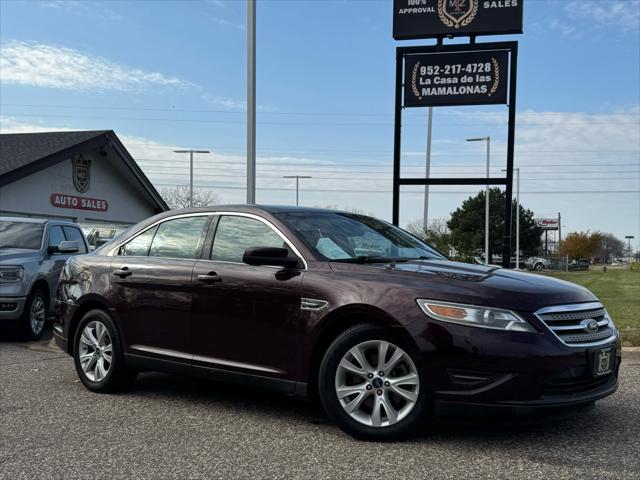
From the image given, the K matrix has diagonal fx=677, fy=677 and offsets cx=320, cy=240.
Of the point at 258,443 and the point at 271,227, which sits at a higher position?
the point at 271,227

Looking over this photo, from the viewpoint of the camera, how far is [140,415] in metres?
5.13

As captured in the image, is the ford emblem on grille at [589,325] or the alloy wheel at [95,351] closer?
the ford emblem on grille at [589,325]

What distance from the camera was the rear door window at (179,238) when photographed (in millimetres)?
5575

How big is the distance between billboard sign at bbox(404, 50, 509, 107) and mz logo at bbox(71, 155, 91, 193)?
13658 millimetres

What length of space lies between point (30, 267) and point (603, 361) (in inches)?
298

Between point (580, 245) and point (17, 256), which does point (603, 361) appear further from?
point (580, 245)

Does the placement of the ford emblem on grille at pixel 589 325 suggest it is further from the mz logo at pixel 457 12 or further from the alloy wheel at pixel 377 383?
the mz logo at pixel 457 12

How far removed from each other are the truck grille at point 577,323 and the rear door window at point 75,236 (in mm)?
8339

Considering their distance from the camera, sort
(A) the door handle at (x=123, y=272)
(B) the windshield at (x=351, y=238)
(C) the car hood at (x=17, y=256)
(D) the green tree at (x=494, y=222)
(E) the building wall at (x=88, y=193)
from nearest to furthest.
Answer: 1. (B) the windshield at (x=351, y=238)
2. (A) the door handle at (x=123, y=272)
3. (C) the car hood at (x=17, y=256)
4. (E) the building wall at (x=88, y=193)
5. (D) the green tree at (x=494, y=222)

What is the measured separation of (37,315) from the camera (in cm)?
941

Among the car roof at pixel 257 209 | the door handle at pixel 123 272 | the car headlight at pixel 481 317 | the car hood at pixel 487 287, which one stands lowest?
the car headlight at pixel 481 317

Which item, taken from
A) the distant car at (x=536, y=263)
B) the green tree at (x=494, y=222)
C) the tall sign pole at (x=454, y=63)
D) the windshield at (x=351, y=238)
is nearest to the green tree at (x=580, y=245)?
the distant car at (x=536, y=263)

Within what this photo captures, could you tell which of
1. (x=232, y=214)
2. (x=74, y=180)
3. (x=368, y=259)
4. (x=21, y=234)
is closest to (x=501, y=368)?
(x=368, y=259)

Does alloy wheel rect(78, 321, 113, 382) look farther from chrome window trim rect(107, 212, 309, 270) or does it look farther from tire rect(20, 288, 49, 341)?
tire rect(20, 288, 49, 341)
